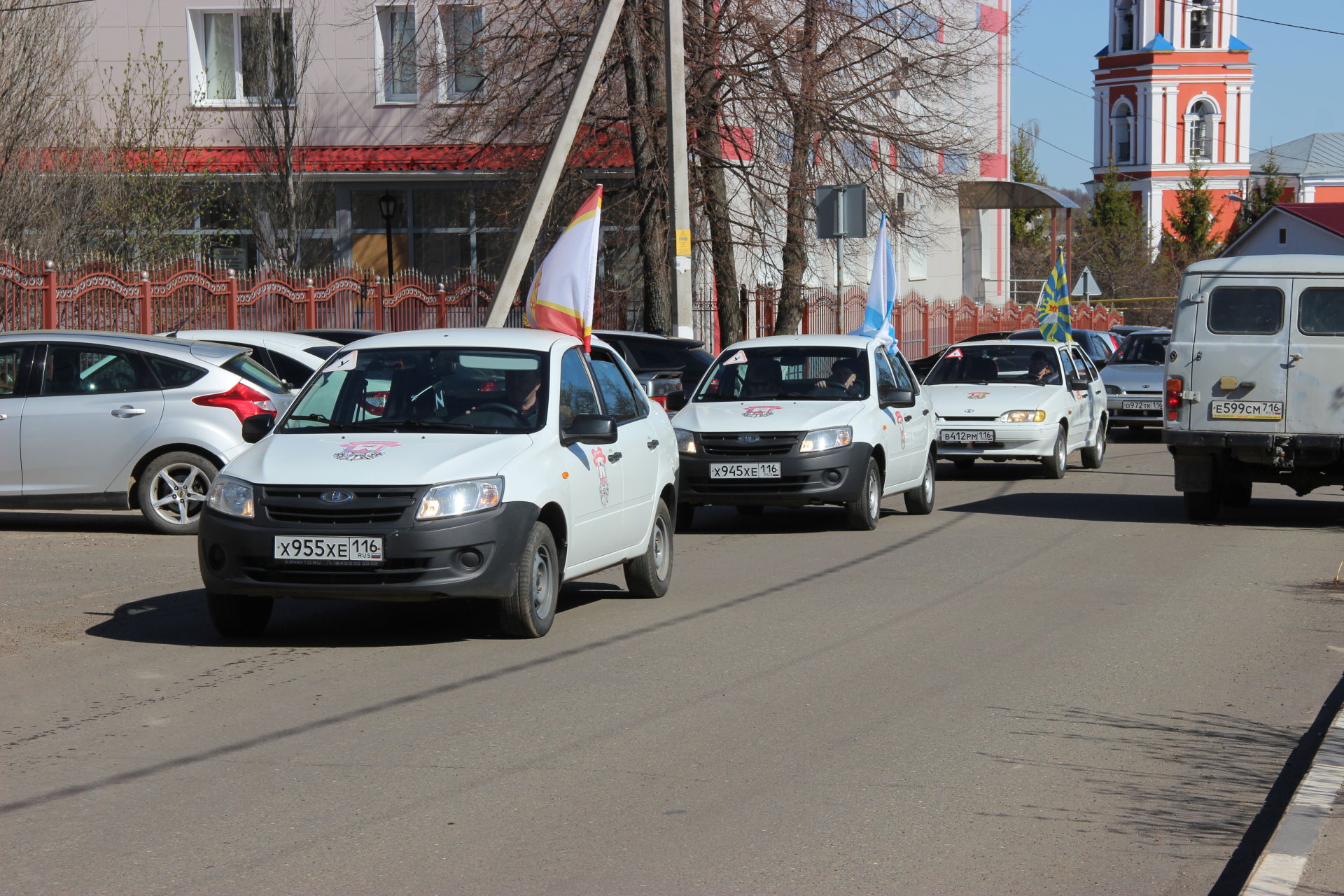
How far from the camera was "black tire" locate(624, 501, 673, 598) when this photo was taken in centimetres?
1029

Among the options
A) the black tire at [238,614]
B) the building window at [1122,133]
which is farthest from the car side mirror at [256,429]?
the building window at [1122,133]

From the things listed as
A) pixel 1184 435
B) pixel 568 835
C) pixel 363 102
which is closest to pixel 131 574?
pixel 568 835

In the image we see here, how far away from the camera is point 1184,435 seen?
14766 mm

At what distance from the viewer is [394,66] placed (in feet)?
106

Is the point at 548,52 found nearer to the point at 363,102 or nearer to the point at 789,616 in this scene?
the point at 363,102

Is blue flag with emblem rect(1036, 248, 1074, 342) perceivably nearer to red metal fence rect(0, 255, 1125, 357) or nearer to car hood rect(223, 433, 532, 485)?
red metal fence rect(0, 255, 1125, 357)

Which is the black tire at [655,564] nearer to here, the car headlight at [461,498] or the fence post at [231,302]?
the car headlight at [461,498]

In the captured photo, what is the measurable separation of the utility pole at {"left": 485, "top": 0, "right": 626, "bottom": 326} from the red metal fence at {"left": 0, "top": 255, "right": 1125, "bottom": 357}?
5.07 m

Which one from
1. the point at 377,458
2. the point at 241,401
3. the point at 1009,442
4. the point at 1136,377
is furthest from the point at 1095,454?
the point at 377,458

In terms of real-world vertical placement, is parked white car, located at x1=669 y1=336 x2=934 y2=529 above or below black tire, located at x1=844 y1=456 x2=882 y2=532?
above

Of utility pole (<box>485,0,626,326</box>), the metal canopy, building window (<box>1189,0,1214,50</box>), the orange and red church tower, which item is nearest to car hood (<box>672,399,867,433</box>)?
utility pole (<box>485,0,626,326</box>)

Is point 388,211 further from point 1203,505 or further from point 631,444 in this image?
point 631,444

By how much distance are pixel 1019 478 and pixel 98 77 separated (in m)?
22.6

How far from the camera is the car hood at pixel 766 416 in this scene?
45.6 feet
